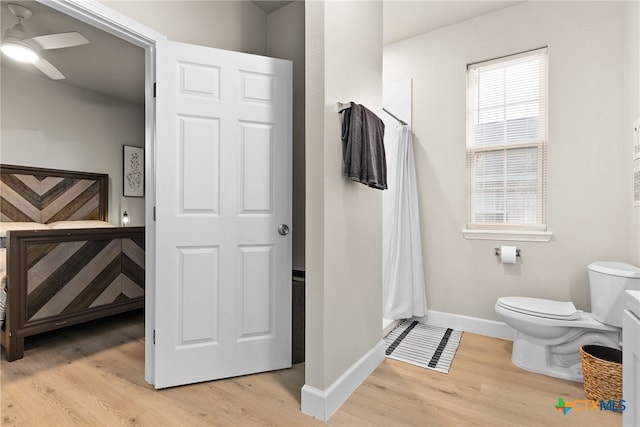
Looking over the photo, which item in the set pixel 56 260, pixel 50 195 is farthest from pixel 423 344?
pixel 50 195

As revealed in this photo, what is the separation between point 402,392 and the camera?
183cm

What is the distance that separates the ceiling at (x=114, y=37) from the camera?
261 centimetres

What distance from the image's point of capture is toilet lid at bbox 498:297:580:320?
203 cm

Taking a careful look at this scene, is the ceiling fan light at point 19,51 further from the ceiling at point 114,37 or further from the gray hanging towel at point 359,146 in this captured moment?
the gray hanging towel at point 359,146

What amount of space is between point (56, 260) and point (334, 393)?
2.30 meters

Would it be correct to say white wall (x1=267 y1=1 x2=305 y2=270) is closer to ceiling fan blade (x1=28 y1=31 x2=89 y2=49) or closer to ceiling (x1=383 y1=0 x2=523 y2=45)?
ceiling (x1=383 y1=0 x2=523 y2=45)

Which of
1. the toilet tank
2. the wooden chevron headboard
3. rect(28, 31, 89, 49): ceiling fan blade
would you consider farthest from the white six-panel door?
the wooden chevron headboard

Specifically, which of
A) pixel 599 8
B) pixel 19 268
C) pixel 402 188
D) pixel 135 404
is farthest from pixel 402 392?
pixel 599 8

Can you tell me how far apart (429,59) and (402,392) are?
270 centimetres

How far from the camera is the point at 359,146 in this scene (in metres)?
1.77

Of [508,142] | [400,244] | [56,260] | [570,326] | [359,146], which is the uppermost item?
[508,142]

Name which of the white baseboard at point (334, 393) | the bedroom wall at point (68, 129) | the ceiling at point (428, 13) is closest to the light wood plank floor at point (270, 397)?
the white baseboard at point (334, 393)

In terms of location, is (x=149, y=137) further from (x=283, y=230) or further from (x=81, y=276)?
(x=81, y=276)

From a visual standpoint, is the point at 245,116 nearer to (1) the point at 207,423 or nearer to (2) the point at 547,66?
(1) the point at 207,423
